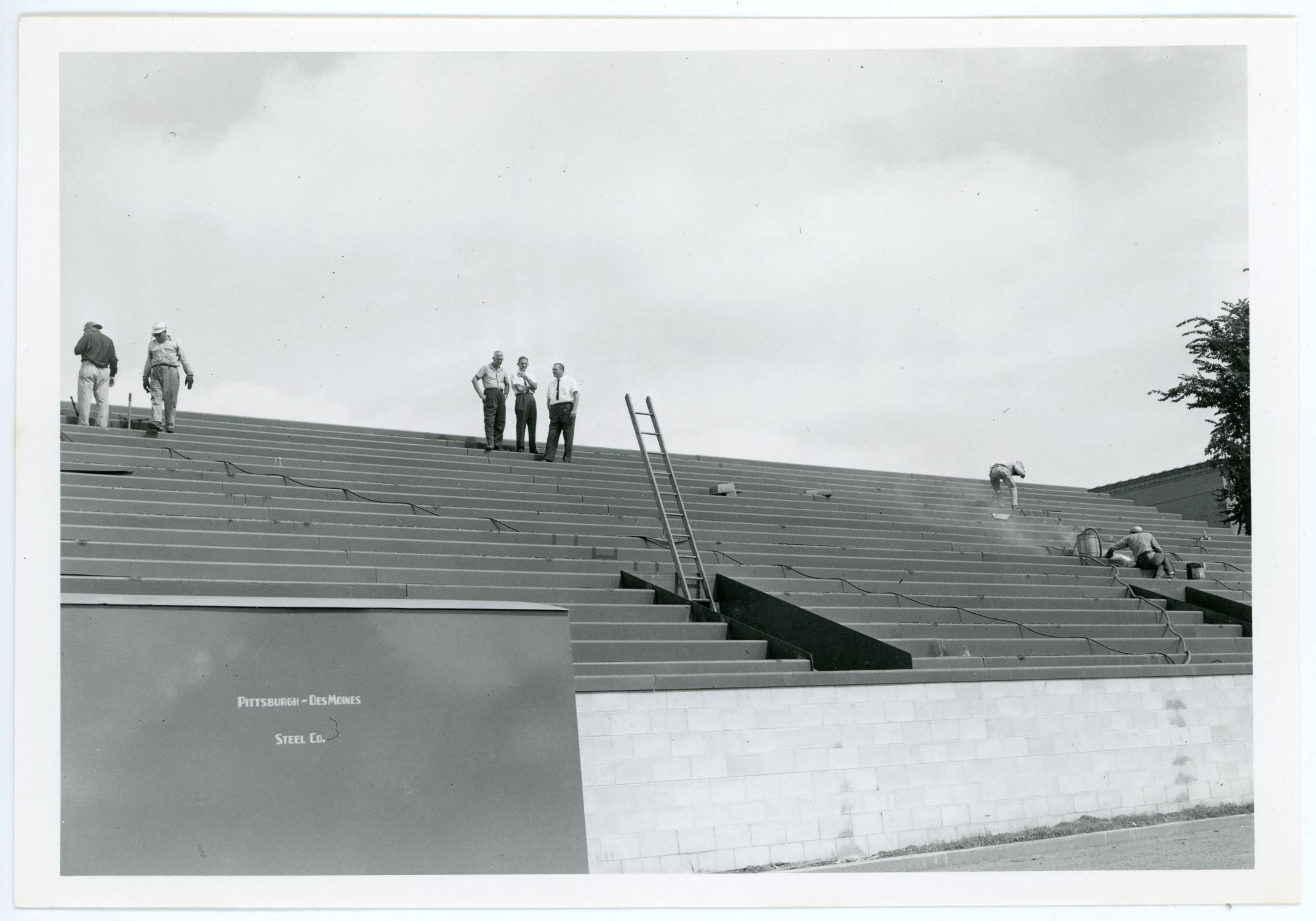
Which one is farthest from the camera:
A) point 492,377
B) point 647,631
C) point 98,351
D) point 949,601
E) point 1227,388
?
point 1227,388

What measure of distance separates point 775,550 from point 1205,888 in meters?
7.56

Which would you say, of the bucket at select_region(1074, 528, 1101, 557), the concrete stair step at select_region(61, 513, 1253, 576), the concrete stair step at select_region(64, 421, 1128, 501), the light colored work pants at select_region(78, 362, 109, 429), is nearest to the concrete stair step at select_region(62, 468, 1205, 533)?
the concrete stair step at select_region(64, 421, 1128, 501)

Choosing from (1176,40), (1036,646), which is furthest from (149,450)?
(1176,40)

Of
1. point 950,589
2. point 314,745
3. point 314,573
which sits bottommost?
point 314,745

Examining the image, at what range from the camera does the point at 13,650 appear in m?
8.43

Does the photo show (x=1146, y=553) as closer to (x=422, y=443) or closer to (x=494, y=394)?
(x=494, y=394)

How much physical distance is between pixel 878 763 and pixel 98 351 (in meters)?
9.31

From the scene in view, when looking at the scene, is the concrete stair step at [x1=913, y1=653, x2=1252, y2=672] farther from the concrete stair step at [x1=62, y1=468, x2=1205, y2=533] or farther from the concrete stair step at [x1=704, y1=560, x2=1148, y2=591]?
the concrete stair step at [x1=62, y1=468, x2=1205, y2=533]

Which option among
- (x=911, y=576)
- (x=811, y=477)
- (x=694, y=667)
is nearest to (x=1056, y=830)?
(x=694, y=667)

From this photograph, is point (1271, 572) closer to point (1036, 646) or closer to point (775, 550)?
point (1036, 646)

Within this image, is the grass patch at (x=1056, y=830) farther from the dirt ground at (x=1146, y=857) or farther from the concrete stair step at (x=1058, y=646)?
the concrete stair step at (x=1058, y=646)

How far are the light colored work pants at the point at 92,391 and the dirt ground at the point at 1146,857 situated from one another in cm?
1013

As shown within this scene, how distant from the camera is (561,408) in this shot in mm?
17969

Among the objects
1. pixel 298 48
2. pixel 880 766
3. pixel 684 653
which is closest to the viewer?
pixel 298 48
